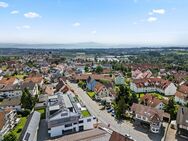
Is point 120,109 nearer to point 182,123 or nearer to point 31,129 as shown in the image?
point 182,123

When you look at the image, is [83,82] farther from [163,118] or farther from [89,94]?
[163,118]

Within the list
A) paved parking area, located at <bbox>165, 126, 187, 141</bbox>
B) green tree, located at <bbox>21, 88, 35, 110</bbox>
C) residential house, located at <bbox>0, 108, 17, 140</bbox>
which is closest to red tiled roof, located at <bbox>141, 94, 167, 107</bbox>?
paved parking area, located at <bbox>165, 126, 187, 141</bbox>

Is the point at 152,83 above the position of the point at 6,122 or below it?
above

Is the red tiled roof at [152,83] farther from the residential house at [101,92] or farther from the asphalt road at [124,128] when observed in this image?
the asphalt road at [124,128]

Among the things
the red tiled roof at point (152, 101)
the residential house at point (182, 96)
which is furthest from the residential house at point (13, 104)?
the residential house at point (182, 96)

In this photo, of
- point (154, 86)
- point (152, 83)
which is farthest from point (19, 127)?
point (154, 86)

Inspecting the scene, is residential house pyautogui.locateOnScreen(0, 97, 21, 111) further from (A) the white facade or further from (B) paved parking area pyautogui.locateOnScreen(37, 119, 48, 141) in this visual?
(A) the white facade
